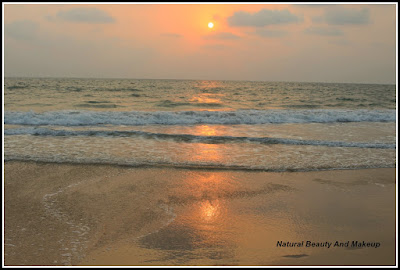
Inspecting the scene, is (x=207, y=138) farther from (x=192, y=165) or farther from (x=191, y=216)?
(x=191, y=216)

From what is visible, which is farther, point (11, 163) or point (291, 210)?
point (11, 163)

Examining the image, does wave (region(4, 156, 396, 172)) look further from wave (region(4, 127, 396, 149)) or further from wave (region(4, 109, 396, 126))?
wave (region(4, 109, 396, 126))

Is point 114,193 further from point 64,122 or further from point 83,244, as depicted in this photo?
point 64,122

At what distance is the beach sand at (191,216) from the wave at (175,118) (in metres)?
8.90

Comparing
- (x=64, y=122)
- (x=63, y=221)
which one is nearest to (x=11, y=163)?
(x=63, y=221)

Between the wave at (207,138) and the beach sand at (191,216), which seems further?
the wave at (207,138)

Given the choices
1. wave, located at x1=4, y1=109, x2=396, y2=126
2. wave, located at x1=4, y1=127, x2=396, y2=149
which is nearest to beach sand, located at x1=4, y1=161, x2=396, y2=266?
wave, located at x1=4, y1=127, x2=396, y2=149

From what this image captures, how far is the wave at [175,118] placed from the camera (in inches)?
625

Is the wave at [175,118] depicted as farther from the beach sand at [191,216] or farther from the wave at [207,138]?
the beach sand at [191,216]

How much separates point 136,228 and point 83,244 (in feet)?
2.41

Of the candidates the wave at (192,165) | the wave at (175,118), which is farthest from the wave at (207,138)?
the wave at (175,118)

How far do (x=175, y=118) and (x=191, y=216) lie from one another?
518 inches

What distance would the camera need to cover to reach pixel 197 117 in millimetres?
18375

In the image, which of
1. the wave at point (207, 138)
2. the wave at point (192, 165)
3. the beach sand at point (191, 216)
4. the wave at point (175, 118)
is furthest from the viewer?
the wave at point (175, 118)
